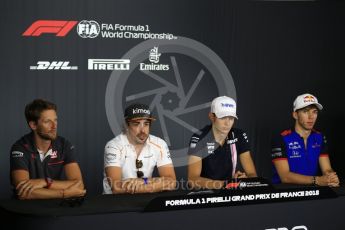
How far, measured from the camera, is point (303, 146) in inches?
133

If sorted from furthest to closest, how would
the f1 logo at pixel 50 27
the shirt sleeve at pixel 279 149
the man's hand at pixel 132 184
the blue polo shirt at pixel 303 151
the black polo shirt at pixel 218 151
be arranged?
the f1 logo at pixel 50 27, the blue polo shirt at pixel 303 151, the shirt sleeve at pixel 279 149, the black polo shirt at pixel 218 151, the man's hand at pixel 132 184

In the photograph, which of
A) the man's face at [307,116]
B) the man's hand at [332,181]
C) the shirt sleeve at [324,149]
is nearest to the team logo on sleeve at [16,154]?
the man's hand at [332,181]

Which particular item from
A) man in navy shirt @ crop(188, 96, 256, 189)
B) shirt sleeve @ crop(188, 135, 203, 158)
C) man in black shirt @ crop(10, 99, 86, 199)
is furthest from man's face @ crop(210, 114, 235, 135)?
man in black shirt @ crop(10, 99, 86, 199)

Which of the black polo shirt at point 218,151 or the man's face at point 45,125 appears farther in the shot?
the black polo shirt at point 218,151

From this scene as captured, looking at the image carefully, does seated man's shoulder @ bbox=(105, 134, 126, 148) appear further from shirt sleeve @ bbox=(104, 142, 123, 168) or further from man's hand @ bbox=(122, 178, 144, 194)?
man's hand @ bbox=(122, 178, 144, 194)

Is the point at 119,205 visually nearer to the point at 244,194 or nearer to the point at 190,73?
the point at 244,194

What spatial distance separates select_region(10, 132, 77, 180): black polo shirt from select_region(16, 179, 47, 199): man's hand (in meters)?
0.22

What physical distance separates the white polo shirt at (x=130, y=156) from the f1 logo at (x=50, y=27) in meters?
1.23

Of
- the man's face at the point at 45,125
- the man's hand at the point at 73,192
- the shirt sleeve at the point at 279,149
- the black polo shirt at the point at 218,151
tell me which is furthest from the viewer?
the shirt sleeve at the point at 279,149

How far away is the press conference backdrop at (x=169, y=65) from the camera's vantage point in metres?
3.81

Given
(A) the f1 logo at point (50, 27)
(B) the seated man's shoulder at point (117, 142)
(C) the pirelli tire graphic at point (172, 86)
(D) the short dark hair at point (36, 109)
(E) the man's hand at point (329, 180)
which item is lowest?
(E) the man's hand at point (329, 180)

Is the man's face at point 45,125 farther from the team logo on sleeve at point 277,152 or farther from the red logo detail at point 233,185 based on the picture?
the team logo on sleeve at point 277,152

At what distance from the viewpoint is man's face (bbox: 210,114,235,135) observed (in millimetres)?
3061

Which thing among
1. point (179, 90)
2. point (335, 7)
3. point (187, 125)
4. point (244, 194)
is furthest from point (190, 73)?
point (244, 194)
